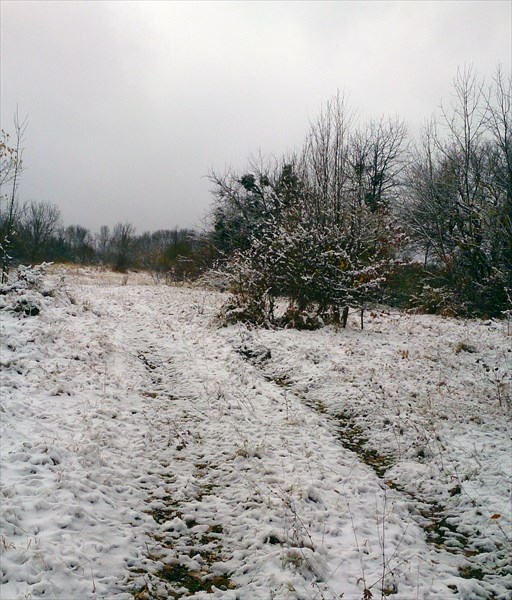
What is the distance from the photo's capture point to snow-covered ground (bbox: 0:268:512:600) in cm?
375

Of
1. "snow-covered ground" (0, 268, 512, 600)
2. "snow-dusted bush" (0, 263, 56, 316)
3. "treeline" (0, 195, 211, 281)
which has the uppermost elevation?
"treeline" (0, 195, 211, 281)

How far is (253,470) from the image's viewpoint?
18.2 ft

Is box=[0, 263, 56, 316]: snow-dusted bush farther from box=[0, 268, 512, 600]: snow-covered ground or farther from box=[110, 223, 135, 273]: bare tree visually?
box=[110, 223, 135, 273]: bare tree

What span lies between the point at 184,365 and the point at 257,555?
6371 mm

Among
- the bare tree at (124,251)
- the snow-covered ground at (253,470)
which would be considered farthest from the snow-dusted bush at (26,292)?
the bare tree at (124,251)

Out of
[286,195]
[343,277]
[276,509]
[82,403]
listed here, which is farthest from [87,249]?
[276,509]

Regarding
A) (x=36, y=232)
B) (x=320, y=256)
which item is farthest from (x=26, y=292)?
(x=36, y=232)

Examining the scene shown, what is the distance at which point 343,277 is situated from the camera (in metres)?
13.5

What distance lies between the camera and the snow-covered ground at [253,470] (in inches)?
147

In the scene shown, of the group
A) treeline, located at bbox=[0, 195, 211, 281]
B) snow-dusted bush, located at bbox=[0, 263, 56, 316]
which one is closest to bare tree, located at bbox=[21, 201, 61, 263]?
treeline, located at bbox=[0, 195, 211, 281]

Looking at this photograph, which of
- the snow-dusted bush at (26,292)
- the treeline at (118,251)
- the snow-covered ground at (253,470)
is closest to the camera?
the snow-covered ground at (253,470)

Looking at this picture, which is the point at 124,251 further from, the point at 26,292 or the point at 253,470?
the point at 253,470

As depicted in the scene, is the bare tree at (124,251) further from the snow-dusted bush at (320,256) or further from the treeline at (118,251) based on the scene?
the snow-dusted bush at (320,256)

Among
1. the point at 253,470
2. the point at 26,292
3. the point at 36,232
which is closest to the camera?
the point at 253,470
